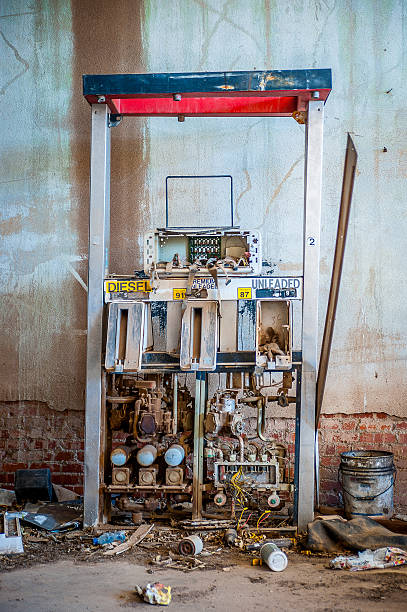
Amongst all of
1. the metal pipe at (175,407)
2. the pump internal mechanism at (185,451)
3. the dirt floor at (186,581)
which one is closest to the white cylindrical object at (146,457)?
the pump internal mechanism at (185,451)

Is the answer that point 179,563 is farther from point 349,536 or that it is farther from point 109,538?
point 349,536

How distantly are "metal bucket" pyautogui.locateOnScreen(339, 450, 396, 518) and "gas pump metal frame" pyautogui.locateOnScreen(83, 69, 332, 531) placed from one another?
1.50 feet

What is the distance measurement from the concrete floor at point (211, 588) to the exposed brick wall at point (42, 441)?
167 centimetres

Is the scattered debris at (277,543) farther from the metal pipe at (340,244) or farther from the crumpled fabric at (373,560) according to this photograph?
the metal pipe at (340,244)

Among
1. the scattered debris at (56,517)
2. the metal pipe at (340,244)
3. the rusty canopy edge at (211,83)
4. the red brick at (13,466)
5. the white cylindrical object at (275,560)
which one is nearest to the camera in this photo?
the white cylindrical object at (275,560)

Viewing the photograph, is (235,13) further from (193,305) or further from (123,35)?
(193,305)

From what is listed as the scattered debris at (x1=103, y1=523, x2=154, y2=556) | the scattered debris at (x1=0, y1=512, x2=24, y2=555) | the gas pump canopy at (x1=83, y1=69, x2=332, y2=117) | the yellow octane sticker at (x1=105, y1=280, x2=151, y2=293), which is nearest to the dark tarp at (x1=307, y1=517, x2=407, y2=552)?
the scattered debris at (x1=103, y1=523, x2=154, y2=556)

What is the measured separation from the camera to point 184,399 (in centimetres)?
479

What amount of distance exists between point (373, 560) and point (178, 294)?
2160 mm

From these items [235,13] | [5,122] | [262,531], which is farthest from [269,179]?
[262,531]

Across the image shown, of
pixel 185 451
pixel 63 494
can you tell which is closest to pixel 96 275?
pixel 185 451

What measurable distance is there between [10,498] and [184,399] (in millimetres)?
1755

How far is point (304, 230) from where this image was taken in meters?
4.53

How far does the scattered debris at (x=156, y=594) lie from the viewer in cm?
325
